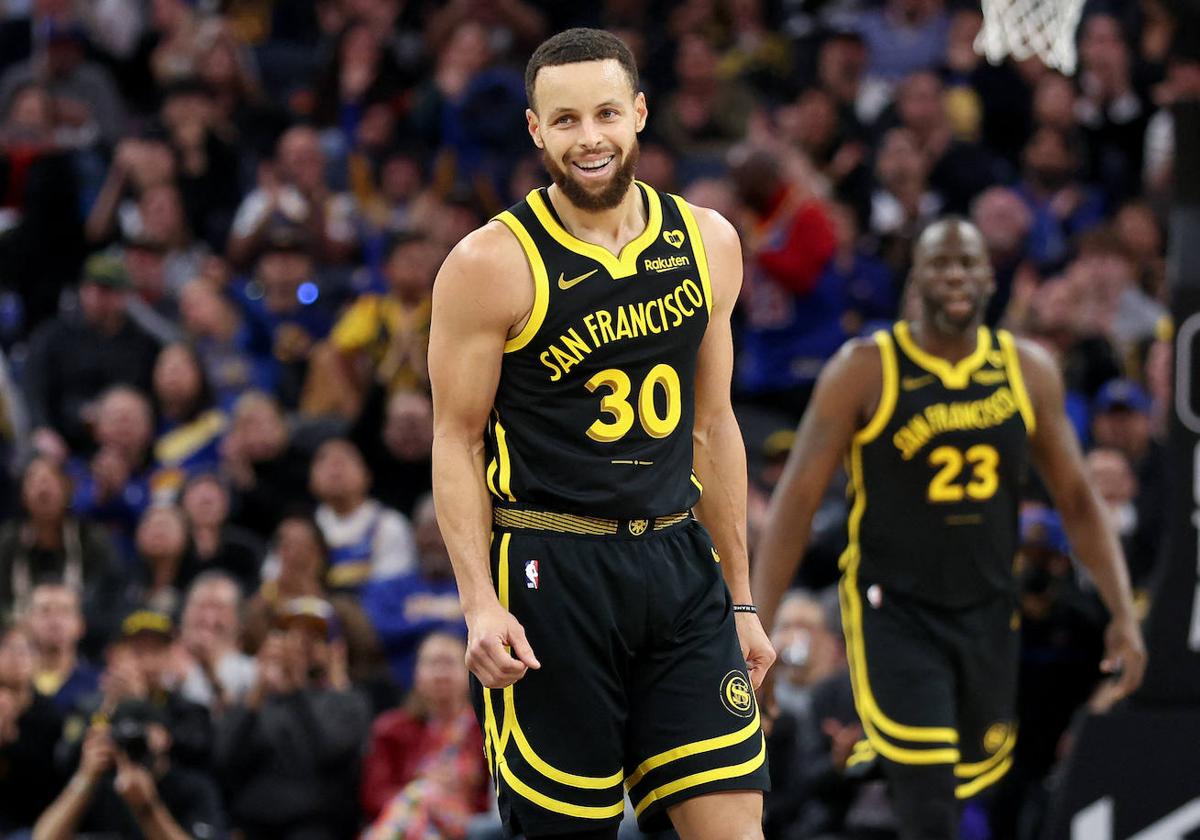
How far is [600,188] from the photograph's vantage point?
520 cm

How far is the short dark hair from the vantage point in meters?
5.12

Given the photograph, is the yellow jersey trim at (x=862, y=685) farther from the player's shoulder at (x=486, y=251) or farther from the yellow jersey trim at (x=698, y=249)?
the player's shoulder at (x=486, y=251)

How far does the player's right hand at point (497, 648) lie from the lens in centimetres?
500

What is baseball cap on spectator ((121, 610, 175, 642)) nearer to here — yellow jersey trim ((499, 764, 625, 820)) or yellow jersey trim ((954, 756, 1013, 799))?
yellow jersey trim ((954, 756, 1013, 799))

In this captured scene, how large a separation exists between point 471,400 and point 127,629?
529 cm

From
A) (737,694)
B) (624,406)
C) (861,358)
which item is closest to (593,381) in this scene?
(624,406)

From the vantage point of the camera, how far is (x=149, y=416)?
12805mm

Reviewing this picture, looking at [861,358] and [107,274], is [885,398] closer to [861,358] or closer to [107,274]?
[861,358]

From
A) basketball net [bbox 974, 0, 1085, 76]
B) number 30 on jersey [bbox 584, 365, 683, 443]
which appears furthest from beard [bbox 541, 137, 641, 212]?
basketball net [bbox 974, 0, 1085, 76]

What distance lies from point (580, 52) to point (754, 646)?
1634 millimetres

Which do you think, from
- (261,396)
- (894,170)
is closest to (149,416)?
(261,396)

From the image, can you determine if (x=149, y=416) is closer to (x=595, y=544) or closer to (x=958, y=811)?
→ (x=958, y=811)

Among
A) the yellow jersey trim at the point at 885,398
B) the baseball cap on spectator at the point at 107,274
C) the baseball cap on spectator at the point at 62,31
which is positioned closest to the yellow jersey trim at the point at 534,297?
the yellow jersey trim at the point at 885,398

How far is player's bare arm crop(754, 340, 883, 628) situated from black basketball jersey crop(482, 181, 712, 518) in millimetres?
2108
